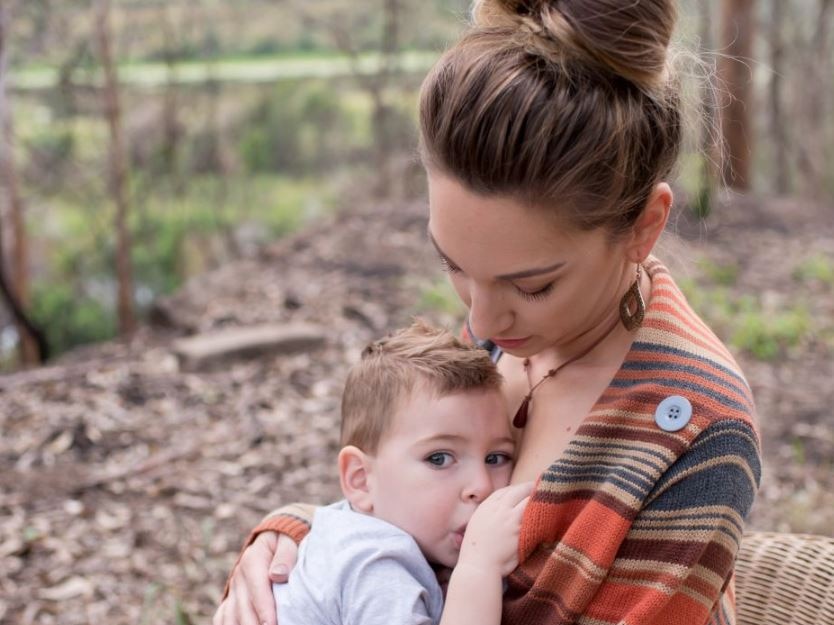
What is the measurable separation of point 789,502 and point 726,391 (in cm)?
274

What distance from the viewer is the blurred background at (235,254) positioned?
3.53 metres

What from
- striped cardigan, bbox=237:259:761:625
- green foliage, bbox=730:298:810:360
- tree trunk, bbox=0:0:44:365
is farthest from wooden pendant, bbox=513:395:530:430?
tree trunk, bbox=0:0:44:365

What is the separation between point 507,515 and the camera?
1651 mm

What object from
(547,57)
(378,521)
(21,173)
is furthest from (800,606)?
(21,173)

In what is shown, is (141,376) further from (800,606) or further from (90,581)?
(800,606)

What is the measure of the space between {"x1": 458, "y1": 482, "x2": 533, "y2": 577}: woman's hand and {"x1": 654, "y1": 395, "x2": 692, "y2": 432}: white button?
10.1 inches

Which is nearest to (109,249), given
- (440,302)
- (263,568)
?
(440,302)

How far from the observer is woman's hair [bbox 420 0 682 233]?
147 cm

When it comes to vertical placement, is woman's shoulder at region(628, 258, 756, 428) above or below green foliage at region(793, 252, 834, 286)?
above

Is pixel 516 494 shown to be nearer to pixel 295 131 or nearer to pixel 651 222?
pixel 651 222

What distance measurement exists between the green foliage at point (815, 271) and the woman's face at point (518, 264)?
5.24m

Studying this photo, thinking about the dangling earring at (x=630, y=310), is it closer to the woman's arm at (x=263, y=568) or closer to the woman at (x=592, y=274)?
the woman at (x=592, y=274)

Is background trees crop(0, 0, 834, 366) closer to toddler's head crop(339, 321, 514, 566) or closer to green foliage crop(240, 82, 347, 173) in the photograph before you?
green foliage crop(240, 82, 347, 173)

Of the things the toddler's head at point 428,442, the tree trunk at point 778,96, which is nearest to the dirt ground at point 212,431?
the toddler's head at point 428,442
